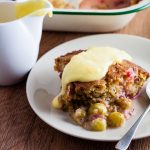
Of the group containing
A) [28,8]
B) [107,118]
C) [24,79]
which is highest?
[28,8]

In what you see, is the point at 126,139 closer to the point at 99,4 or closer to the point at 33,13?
the point at 33,13

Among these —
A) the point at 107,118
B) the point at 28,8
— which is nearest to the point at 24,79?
the point at 28,8

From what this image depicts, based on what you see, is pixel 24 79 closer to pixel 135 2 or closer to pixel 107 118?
pixel 107 118

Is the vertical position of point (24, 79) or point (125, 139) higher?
point (125, 139)

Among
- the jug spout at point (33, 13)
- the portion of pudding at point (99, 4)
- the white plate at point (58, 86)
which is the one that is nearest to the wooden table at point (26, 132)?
the white plate at point (58, 86)

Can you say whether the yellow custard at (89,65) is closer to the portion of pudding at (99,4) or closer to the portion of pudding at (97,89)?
the portion of pudding at (97,89)

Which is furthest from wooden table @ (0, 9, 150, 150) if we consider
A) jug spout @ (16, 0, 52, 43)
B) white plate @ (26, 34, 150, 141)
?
jug spout @ (16, 0, 52, 43)

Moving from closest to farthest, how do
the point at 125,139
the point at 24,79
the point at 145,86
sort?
the point at 125,139 < the point at 145,86 < the point at 24,79

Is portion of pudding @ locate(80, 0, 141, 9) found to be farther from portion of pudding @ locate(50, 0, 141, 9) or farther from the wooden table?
the wooden table
